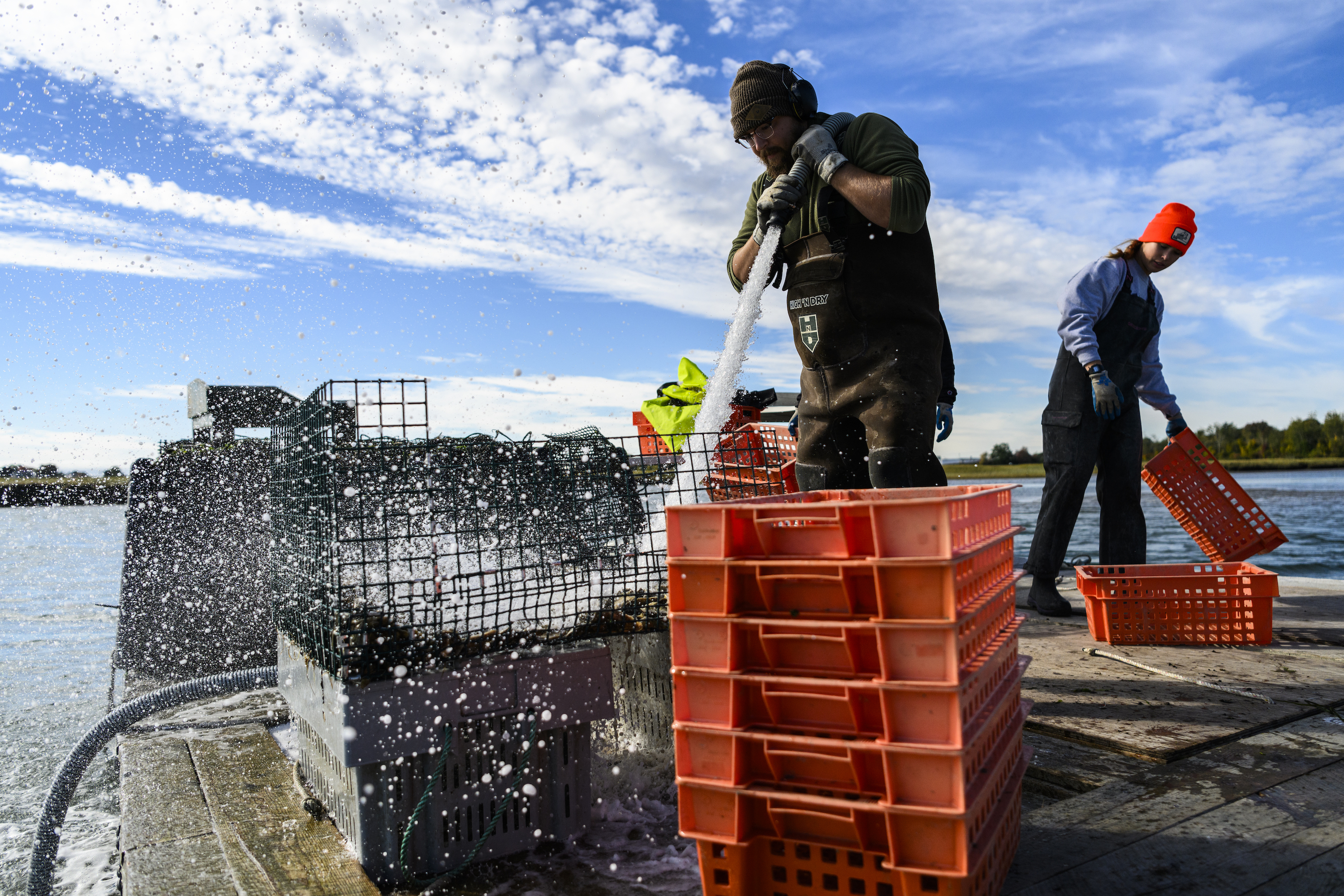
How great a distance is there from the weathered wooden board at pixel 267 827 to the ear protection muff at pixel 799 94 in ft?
9.13

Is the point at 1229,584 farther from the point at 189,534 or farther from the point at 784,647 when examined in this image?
the point at 189,534

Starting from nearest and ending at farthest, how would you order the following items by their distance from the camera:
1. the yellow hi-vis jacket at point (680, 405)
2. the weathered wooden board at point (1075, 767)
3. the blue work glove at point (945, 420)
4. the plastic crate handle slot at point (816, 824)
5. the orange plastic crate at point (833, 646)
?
the orange plastic crate at point (833, 646) → the plastic crate handle slot at point (816, 824) → the weathered wooden board at point (1075, 767) → the blue work glove at point (945, 420) → the yellow hi-vis jacket at point (680, 405)


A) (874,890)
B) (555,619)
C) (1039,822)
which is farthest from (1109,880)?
(555,619)

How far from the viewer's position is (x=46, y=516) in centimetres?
3591

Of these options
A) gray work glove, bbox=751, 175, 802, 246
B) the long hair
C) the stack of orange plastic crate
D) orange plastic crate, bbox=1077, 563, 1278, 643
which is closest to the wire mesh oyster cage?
the stack of orange plastic crate

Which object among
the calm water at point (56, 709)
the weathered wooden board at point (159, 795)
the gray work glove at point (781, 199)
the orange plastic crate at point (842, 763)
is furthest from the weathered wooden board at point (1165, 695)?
the calm water at point (56, 709)

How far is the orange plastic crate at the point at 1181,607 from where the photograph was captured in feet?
11.6

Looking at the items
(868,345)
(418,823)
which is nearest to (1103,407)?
(868,345)

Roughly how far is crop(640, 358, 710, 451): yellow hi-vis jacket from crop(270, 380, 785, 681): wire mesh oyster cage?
3224mm

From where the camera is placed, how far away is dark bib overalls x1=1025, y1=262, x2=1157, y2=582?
429cm

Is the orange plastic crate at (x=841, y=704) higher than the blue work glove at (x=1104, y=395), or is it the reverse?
the blue work glove at (x=1104, y=395)

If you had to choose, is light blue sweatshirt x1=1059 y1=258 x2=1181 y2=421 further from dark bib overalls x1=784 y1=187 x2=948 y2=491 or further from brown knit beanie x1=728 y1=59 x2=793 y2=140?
brown knit beanie x1=728 y1=59 x2=793 y2=140

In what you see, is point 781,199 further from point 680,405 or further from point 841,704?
point 680,405

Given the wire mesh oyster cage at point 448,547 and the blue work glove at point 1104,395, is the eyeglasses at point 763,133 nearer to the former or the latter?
the wire mesh oyster cage at point 448,547
